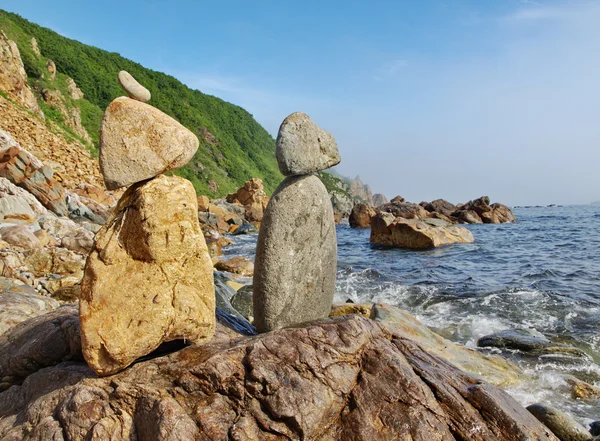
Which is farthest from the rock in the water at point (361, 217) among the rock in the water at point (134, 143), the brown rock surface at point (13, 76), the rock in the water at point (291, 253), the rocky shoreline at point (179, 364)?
the rock in the water at point (134, 143)

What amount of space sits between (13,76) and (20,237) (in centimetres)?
2173

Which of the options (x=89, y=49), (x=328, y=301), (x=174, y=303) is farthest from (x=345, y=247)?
(x=89, y=49)

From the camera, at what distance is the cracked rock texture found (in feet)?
10.7

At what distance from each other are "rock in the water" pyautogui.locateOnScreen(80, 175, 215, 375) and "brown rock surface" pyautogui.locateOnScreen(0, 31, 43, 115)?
96.9 ft

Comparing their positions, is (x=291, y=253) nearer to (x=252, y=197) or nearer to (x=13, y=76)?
(x=13, y=76)

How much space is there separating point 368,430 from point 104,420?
2.02 metres

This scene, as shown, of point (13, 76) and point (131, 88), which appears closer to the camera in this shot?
point (131, 88)

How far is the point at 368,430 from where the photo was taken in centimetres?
326

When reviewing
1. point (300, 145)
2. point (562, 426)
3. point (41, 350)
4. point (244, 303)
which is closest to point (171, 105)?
point (244, 303)

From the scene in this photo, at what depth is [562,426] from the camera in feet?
17.1

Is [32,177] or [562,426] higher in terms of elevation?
[32,177]

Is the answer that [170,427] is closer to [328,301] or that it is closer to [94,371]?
[94,371]

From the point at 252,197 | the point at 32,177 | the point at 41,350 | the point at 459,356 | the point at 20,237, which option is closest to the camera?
the point at 41,350

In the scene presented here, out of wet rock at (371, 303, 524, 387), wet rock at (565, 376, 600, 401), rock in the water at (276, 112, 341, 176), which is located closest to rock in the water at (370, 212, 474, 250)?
wet rock at (371, 303, 524, 387)
